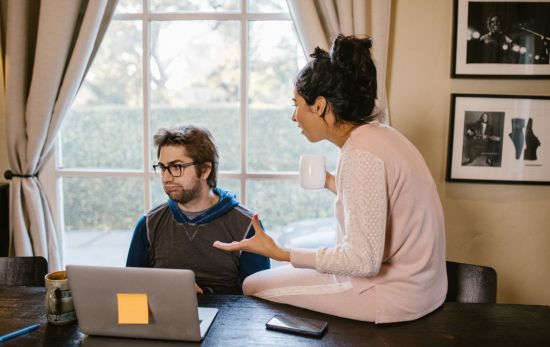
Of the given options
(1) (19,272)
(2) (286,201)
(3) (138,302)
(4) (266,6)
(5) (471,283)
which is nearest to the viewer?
(3) (138,302)

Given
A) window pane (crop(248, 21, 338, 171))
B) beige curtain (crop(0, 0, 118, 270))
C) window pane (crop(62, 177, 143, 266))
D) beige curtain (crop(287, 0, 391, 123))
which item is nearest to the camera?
beige curtain (crop(287, 0, 391, 123))

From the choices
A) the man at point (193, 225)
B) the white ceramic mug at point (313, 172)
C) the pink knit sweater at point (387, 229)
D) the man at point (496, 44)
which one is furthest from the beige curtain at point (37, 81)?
the man at point (496, 44)

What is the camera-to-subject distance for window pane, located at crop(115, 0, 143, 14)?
252 centimetres

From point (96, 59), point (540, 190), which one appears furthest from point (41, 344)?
point (540, 190)

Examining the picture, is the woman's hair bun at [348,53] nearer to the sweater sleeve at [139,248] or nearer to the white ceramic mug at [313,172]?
the white ceramic mug at [313,172]

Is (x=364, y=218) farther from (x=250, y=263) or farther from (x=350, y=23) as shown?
(x=350, y=23)

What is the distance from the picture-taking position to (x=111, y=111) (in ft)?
8.63

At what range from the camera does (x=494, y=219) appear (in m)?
2.36

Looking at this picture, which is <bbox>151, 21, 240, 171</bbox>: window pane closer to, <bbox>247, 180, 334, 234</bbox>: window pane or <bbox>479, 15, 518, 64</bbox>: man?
<bbox>247, 180, 334, 234</bbox>: window pane

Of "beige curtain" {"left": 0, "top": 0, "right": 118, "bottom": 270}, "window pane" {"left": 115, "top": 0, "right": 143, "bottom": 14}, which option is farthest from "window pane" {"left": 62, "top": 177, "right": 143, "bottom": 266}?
"window pane" {"left": 115, "top": 0, "right": 143, "bottom": 14}

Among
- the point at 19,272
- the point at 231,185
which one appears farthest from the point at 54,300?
the point at 231,185

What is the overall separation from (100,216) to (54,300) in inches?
55.9

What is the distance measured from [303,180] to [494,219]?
3.64 feet

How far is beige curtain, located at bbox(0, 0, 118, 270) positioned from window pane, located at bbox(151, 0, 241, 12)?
0.22 meters
